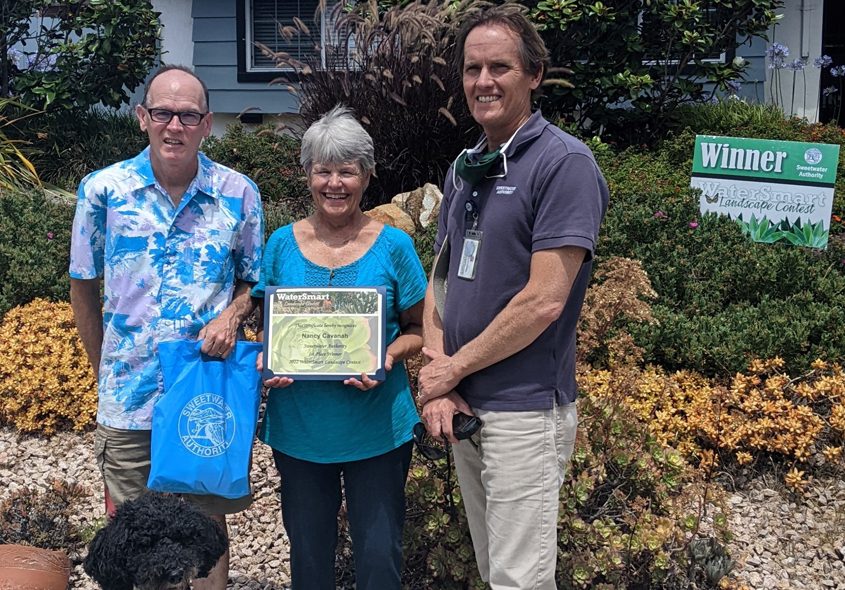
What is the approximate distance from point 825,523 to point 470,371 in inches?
108

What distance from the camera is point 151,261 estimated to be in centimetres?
294

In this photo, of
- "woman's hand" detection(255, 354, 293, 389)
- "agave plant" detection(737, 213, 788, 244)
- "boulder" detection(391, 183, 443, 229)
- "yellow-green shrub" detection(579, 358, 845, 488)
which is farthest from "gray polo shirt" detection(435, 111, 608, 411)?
"agave plant" detection(737, 213, 788, 244)

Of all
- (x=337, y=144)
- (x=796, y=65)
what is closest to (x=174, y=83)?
(x=337, y=144)

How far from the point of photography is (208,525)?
2.66 meters

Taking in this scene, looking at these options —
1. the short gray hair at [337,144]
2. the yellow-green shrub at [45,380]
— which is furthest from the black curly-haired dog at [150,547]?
the yellow-green shrub at [45,380]

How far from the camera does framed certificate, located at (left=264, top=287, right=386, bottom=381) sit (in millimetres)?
2881

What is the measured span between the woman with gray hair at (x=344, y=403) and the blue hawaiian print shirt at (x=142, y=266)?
240 millimetres

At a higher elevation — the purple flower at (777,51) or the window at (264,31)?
the window at (264,31)

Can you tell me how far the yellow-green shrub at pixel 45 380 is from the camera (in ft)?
17.5

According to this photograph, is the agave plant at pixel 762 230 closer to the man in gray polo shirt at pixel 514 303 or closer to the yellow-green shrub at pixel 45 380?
the man in gray polo shirt at pixel 514 303

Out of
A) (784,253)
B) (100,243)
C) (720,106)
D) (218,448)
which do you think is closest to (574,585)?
(218,448)

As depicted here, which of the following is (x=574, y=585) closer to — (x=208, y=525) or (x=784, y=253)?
(x=208, y=525)

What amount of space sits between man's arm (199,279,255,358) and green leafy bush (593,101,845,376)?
2.78 metres

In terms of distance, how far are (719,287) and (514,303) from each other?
3.67 metres
